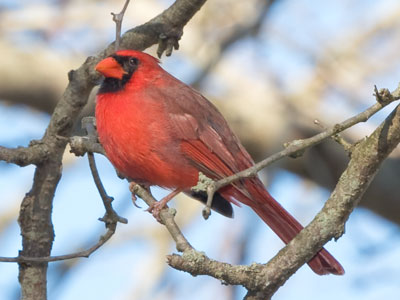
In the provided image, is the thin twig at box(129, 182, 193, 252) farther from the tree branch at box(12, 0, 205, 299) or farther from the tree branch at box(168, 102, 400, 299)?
the tree branch at box(12, 0, 205, 299)

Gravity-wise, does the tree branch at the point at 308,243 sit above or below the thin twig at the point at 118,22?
below

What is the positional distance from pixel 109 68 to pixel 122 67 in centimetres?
11

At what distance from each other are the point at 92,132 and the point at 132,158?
0.38 meters

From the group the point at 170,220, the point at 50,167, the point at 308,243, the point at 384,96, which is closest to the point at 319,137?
the point at 384,96

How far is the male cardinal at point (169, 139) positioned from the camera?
342 centimetres

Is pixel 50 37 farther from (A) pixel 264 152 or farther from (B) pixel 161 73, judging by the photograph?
(B) pixel 161 73

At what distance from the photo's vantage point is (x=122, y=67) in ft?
11.7

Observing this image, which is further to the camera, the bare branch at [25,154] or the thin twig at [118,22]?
the thin twig at [118,22]

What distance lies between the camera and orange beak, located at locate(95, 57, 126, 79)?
3.44m

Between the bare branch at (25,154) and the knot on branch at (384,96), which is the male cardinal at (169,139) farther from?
the knot on branch at (384,96)

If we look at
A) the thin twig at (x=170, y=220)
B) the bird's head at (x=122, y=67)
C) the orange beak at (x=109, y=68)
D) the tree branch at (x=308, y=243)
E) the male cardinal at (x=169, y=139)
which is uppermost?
the bird's head at (x=122, y=67)

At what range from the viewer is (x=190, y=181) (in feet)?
11.7

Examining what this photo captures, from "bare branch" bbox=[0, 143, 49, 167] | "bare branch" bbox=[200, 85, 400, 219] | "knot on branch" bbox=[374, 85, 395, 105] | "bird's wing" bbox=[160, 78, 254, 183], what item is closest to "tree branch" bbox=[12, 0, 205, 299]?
"bare branch" bbox=[0, 143, 49, 167]

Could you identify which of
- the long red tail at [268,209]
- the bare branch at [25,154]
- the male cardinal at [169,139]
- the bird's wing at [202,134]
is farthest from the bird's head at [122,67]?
the long red tail at [268,209]
